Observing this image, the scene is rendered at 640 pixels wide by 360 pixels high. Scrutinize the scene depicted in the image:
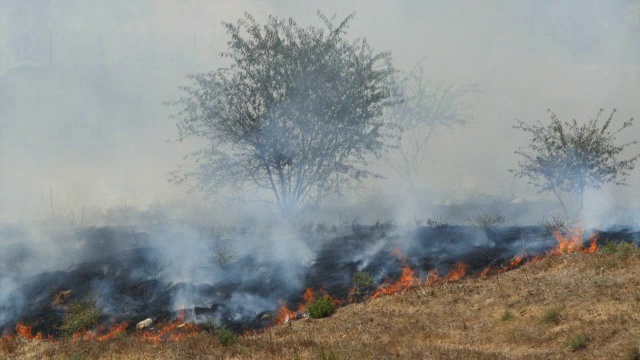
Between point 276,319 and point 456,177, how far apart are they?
1543 inches

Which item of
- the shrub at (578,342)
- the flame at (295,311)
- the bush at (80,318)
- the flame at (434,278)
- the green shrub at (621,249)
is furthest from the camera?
the flame at (434,278)

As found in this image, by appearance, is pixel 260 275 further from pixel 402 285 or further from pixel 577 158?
pixel 577 158

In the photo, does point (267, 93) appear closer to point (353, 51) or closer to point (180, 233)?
point (353, 51)

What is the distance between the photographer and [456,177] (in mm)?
56625

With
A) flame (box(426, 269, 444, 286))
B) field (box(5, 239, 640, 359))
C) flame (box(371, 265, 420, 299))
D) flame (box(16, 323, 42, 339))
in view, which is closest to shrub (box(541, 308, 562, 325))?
field (box(5, 239, 640, 359))

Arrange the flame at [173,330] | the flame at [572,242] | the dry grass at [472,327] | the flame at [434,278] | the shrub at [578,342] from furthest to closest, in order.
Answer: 1. the flame at [572,242]
2. the flame at [434,278]
3. the flame at [173,330]
4. the dry grass at [472,327]
5. the shrub at [578,342]

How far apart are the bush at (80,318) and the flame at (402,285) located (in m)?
8.67

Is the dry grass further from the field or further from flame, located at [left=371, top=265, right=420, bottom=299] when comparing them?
flame, located at [left=371, top=265, right=420, bottom=299]

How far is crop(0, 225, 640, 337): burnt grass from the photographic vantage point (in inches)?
839

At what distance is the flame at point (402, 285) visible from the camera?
20500 millimetres

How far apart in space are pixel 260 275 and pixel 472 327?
9.50 metres

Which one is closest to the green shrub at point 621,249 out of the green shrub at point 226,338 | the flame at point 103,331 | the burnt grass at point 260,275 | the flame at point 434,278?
the burnt grass at point 260,275

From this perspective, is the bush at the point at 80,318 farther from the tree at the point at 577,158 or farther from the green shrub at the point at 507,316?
the tree at the point at 577,158

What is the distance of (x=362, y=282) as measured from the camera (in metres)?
21.0
